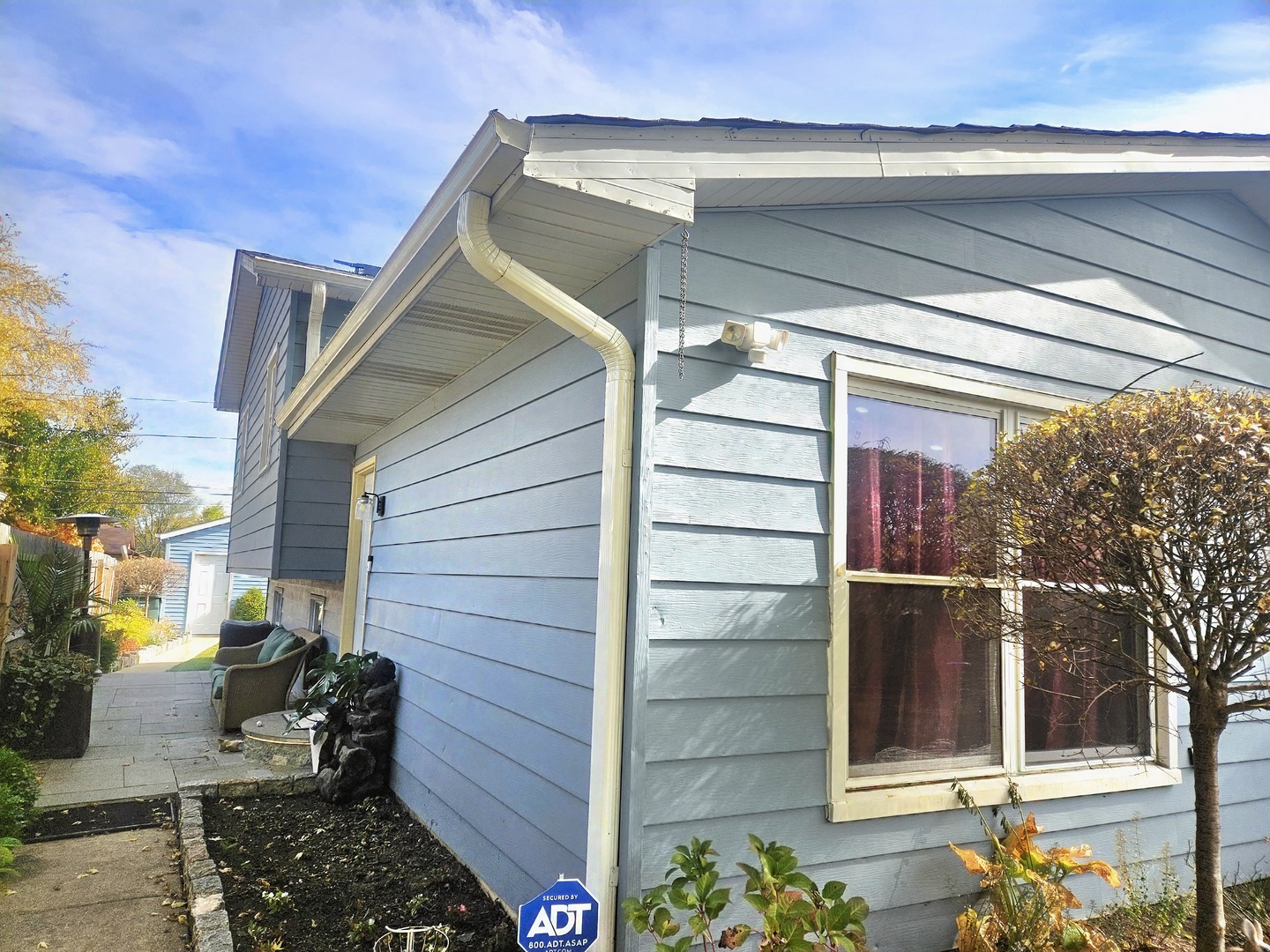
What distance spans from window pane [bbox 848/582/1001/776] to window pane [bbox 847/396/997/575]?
132mm

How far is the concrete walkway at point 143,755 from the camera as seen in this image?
5.38 metres

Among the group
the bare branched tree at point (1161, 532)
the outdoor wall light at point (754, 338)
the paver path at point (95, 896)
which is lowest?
the paver path at point (95, 896)

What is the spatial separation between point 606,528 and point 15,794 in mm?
4052

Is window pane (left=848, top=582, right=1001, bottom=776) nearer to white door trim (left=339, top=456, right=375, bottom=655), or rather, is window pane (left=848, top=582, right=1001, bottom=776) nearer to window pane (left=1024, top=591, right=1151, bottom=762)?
window pane (left=1024, top=591, right=1151, bottom=762)

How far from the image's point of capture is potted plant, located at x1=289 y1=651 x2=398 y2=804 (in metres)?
5.09

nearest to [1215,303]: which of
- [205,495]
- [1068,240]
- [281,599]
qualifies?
[1068,240]

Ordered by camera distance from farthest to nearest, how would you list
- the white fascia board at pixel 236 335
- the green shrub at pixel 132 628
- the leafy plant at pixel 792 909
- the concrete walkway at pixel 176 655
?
1. the green shrub at pixel 132 628
2. the concrete walkway at pixel 176 655
3. the white fascia board at pixel 236 335
4. the leafy plant at pixel 792 909

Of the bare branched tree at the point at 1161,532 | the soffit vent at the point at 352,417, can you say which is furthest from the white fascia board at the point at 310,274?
the bare branched tree at the point at 1161,532

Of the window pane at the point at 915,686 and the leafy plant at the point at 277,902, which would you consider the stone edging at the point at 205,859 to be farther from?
the window pane at the point at 915,686

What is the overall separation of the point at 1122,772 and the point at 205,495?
3832 cm

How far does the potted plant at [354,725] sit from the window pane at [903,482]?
3439 millimetres

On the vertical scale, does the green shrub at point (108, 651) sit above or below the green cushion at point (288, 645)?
below

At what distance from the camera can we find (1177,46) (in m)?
4.06

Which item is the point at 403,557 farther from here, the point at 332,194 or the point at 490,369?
the point at 332,194
